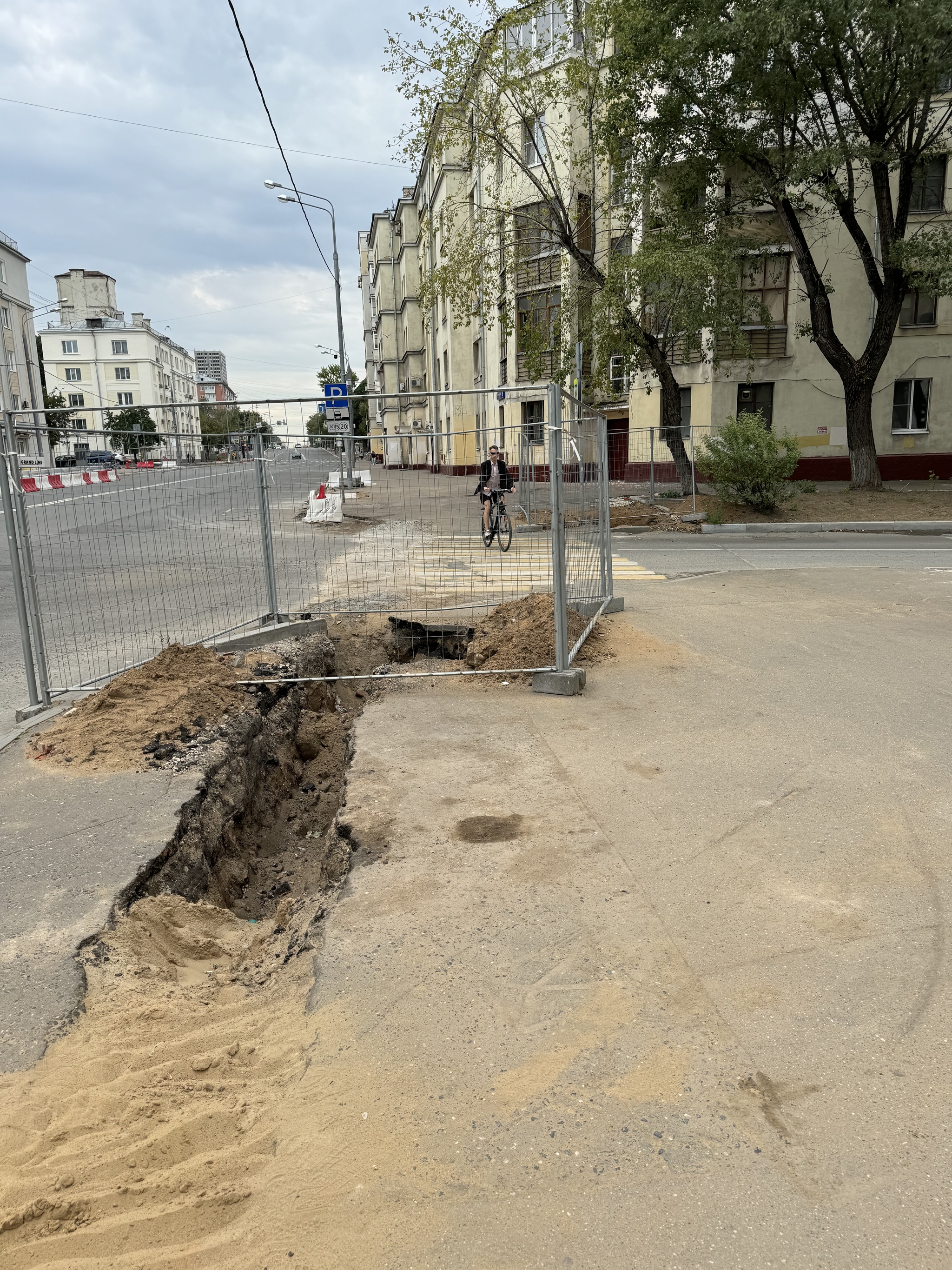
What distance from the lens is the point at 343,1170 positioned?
7.29 feet

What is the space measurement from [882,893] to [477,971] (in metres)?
1.73

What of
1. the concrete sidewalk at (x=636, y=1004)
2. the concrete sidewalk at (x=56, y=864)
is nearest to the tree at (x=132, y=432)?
the concrete sidewalk at (x=56, y=864)

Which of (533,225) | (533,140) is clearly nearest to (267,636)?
(533,140)

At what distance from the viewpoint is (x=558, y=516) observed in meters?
6.12

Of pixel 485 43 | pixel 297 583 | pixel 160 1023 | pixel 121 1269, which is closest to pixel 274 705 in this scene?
pixel 160 1023

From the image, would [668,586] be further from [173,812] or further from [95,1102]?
[95,1102]

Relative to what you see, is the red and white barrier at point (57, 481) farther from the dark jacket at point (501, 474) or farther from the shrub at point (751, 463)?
the shrub at point (751, 463)

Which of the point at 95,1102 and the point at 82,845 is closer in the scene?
the point at 95,1102

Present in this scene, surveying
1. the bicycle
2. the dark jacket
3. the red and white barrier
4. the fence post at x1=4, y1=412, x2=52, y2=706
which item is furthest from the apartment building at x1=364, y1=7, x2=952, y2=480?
the fence post at x1=4, y1=412, x2=52, y2=706

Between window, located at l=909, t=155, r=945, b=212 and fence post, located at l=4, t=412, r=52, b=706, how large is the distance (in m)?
28.3

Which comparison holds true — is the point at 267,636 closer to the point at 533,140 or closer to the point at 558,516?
the point at 558,516

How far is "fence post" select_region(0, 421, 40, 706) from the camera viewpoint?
5.76 m

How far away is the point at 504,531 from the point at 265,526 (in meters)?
4.08

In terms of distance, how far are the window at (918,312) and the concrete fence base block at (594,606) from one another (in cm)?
2268
